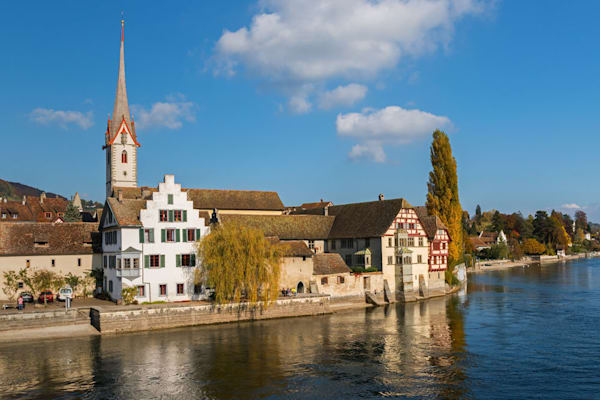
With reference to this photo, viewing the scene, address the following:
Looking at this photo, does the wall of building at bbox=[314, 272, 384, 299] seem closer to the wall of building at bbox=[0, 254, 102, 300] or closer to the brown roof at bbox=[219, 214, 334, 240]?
the brown roof at bbox=[219, 214, 334, 240]

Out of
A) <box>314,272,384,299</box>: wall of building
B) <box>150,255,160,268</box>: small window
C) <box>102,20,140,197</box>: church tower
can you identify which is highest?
<box>102,20,140,197</box>: church tower

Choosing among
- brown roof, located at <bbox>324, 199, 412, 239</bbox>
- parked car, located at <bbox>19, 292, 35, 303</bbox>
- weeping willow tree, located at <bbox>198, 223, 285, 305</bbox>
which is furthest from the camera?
brown roof, located at <bbox>324, 199, 412, 239</bbox>

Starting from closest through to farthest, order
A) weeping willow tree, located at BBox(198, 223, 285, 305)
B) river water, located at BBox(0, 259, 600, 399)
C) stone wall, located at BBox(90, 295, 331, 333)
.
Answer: river water, located at BBox(0, 259, 600, 399), stone wall, located at BBox(90, 295, 331, 333), weeping willow tree, located at BBox(198, 223, 285, 305)

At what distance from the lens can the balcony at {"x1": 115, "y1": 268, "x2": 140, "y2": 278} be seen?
51406 mm

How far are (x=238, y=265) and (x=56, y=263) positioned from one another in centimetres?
1984

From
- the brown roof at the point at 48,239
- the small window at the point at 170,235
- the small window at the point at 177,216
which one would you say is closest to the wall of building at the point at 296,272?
the small window at the point at 177,216

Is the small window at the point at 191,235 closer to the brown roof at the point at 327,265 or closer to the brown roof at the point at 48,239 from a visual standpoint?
the brown roof at the point at 48,239

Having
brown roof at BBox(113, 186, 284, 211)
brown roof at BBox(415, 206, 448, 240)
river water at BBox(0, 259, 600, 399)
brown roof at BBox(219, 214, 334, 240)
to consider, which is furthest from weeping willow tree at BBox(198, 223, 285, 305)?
brown roof at BBox(415, 206, 448, 240)

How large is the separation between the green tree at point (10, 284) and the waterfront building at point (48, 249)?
0.37 meters

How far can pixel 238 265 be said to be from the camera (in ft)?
169

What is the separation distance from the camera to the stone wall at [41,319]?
4394 cm

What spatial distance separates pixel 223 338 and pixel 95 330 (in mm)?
11328

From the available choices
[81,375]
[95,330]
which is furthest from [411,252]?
[81,375]

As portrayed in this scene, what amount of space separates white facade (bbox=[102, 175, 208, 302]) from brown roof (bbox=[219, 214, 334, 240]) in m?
13.2
